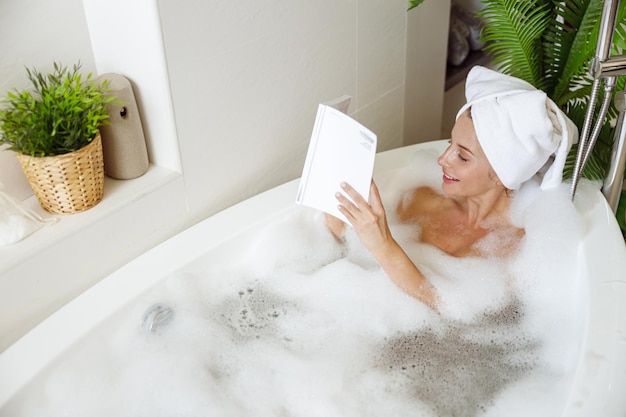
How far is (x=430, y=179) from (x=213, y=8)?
76 cm

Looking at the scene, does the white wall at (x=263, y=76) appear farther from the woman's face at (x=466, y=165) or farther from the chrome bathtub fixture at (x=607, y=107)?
the chrome bathtub fixture at (x=607, y=107)

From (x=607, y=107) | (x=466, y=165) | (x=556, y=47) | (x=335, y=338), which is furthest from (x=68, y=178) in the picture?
(x=556, y=47)

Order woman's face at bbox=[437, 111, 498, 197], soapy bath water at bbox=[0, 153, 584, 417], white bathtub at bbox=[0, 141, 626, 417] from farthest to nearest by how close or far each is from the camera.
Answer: woman's face at bbox=[437, 111, 498, 197]
soapy bath water at bbox=[0, 153, 584, 417]
white bathtub at bbox=[0, 141, 626, 417]

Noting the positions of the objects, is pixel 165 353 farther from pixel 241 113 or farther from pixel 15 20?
pixel 15 20

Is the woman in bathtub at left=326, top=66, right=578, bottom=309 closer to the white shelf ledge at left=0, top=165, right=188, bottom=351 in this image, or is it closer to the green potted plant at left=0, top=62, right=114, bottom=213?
the white shelf ledge at left=0, top=165, right=188, bottom=351

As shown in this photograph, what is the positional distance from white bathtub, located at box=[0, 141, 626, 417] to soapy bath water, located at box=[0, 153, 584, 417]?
0.11 feet

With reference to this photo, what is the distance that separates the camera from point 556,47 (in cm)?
208

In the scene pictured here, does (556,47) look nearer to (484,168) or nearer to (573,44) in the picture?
(573,44)

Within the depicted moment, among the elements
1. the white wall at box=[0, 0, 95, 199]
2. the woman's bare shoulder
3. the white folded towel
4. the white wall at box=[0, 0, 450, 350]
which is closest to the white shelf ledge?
the white wall at box=[0, 0, 450, 350]

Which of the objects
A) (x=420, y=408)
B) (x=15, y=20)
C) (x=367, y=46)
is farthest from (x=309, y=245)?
(x=15, y=20)

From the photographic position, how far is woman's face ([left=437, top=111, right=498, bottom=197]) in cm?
174

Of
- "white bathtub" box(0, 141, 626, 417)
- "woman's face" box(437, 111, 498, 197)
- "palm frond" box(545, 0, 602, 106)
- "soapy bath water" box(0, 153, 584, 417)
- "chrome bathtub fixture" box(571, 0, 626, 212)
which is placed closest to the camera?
"white bathtub" box(0, 141, 626, 417)

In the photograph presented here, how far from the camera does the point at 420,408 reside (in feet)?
5.07

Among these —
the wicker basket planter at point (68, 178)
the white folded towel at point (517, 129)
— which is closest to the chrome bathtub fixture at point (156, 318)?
the wicker basket planter at point (68, 178)
